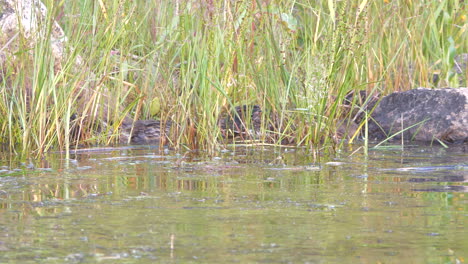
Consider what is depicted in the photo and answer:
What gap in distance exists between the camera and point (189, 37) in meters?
5.45

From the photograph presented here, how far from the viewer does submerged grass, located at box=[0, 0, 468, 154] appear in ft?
17.4

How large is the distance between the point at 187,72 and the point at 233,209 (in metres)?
2.08

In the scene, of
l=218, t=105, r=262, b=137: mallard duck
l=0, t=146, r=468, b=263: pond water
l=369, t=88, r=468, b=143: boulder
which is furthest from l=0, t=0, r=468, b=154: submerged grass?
l=369, t=88, r=468, b=143: boulder

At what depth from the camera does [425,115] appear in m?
6.89

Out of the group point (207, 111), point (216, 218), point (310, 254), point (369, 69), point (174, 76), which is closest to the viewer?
point (310, 254)

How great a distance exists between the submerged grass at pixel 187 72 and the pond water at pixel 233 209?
1.14 feet

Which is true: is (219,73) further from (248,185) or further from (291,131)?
(248,185)

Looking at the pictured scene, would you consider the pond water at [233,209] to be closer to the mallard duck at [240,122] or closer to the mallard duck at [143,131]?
the mallard duck at [240,122]

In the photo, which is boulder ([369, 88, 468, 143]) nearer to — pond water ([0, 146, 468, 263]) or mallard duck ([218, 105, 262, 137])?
mallard duck ([218, 105, 262, 137])

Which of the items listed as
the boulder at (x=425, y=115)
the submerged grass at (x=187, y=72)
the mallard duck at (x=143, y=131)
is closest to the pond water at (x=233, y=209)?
the submerged grass at (x=187, y=72)

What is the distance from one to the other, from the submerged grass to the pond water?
0.35m

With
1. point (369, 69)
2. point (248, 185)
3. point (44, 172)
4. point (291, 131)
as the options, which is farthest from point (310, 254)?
point (369, 69)

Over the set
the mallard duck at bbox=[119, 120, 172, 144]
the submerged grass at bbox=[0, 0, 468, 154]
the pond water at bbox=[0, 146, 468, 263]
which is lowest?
the pond water at bbox=[0, 146, 468, 263]

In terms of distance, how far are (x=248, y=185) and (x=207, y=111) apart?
1.38 metres
